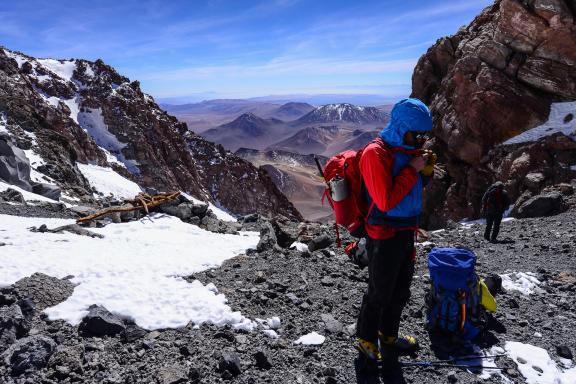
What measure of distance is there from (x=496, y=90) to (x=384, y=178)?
2548 centimetres

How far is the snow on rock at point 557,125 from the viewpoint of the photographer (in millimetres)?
22203

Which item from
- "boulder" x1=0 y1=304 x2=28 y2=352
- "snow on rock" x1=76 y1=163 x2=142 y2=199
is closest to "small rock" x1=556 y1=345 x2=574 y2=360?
"boulder" x1=0 y1=304 x2=28 y2=352

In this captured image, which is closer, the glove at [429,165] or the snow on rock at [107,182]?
the glove at [429,165]

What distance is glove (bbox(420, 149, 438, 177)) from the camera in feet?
12.8

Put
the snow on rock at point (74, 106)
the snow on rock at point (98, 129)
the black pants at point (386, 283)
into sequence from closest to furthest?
1. the black pants at point (386, 283)
2. the snow on rock at point (74, 106)
3. the snow on rock at point (98, 129)

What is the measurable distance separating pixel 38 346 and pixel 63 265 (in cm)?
274

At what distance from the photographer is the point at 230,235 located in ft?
39.4

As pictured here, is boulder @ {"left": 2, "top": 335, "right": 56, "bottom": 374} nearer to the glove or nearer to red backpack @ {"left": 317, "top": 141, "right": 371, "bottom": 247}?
red backpack @ {"left": 317, "top": 141, "right": 371, "bottom": 247}

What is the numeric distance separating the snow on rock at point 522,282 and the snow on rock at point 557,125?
18.9 metres

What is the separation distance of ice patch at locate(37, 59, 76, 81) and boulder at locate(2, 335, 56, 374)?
6266 centimetres

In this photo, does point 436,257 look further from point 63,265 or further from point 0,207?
point 0,207

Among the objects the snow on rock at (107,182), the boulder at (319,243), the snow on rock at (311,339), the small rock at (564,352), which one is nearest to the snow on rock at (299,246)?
the boulder at (319,243)

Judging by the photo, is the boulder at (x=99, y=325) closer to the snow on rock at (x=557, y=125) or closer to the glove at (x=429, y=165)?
the glove at (x=429, y=165)

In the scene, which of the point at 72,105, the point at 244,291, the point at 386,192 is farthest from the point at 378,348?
the point at 72,105
